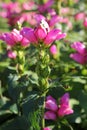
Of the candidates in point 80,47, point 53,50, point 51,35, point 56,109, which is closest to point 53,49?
point 53,50

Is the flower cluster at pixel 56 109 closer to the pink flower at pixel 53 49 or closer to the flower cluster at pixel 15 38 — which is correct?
the flower cluster at pixel 15 38

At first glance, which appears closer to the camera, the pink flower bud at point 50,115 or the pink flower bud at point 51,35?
the pink flower bud at point 51,35

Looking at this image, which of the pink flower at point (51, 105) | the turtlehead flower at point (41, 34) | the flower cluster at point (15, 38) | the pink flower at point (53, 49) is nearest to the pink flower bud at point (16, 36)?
the flower cluster at point (15, 38)

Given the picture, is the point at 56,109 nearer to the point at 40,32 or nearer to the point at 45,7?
the point at 40,32

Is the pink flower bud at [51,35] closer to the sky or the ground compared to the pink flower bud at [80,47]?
closer to the sky

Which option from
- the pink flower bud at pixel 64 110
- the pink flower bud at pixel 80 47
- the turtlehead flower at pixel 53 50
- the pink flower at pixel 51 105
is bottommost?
the pink flower bud at pixel 64 110

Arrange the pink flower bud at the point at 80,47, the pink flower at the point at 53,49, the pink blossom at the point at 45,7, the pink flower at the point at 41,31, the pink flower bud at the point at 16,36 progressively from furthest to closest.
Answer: the pink blossom at the point at 45,7 → the pink flower at the point at 53,49 → the pink flower bud at the point at 80,47 → the pink flower bud at the point at 16,36 → the pink flower at the point at 41,31

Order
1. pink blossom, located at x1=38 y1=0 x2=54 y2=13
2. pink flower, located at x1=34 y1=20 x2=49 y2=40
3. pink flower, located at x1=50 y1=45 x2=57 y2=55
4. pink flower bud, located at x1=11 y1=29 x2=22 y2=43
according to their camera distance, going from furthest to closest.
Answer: pink blossom, located at x1=38 y1=0 x2=54 y2=13 → pink flower, located at x1=50 y1=45 x2=57 y2=55 → pink flower bud, located at x1=11 y1=29 x2=22 y2=43 → pink flower, located at x1=34 y1=20 x2=49 y2=40

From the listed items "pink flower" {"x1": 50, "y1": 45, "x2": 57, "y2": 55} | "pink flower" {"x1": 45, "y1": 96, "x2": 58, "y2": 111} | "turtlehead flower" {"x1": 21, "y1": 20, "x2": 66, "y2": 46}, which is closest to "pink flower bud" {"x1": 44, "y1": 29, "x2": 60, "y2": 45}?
"turtlehead flower" {"x1": 21, "y1": 20, "x2": 66, "y2": 46}

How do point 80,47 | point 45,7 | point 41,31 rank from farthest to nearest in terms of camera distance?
point 45,7 → point 80,47 → point 41,31

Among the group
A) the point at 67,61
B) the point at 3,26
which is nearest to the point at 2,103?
the point at 67,61

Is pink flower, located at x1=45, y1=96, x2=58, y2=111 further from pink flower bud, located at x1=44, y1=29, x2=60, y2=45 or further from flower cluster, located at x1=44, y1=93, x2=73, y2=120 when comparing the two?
pink flower bud, located at x1=44, y1=29, x2=60, y2=45

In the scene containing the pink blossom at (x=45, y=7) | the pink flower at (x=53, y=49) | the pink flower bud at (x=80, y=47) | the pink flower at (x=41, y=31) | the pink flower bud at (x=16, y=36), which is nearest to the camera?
the pink flower at (x=41, y=31)
